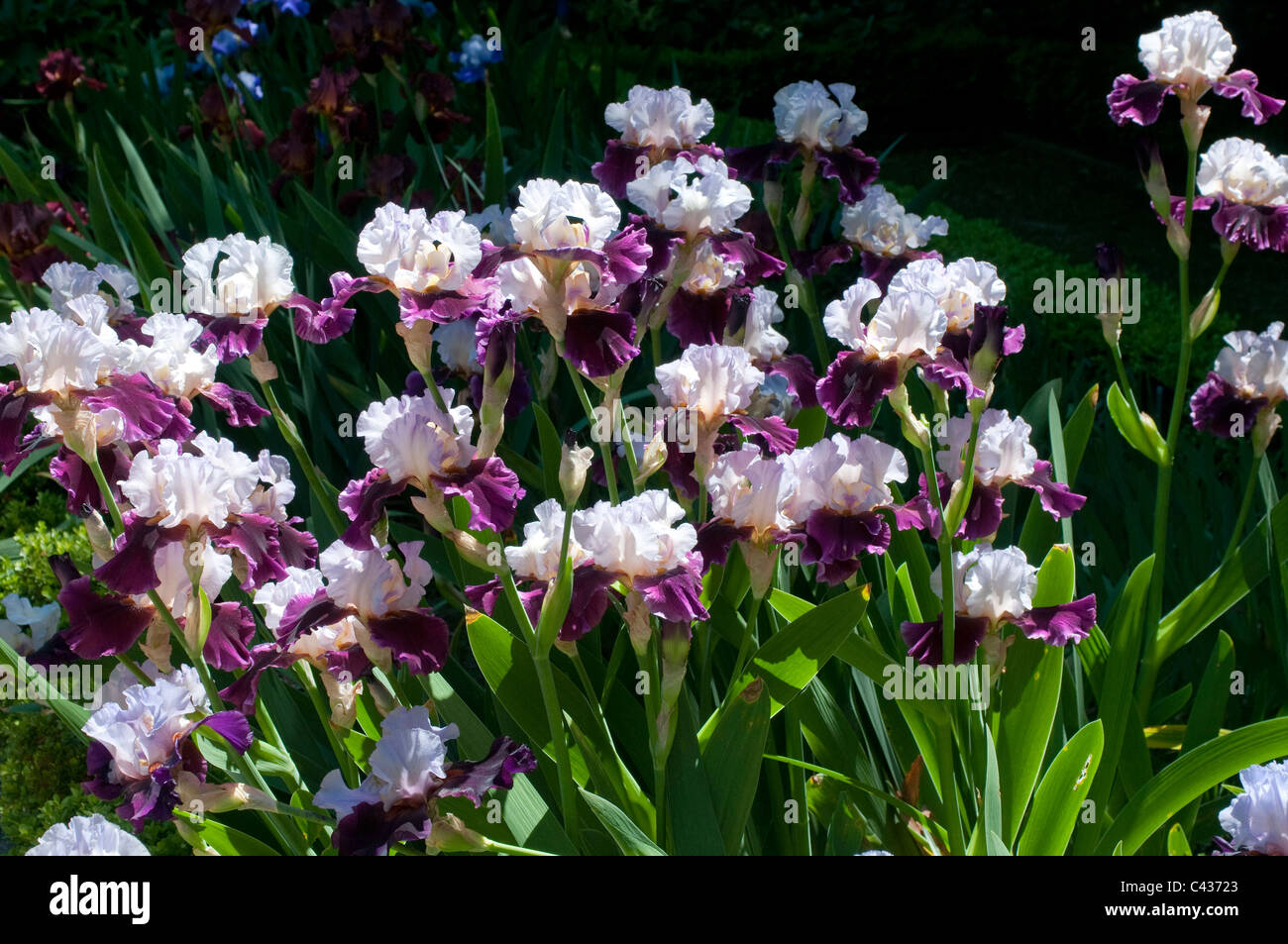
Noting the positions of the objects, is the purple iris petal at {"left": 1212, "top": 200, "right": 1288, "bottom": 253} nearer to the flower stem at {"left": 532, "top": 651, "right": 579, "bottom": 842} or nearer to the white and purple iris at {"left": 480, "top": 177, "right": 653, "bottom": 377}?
the white and purple iris at {"left": 480, "top": 177, "right": 653, "bottom": 377}

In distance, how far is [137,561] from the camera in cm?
139

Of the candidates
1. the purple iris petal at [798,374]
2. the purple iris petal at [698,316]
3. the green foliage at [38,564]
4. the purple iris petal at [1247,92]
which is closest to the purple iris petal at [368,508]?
the purple iris petal at [698,316]

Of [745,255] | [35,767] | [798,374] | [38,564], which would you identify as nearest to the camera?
[745,255]

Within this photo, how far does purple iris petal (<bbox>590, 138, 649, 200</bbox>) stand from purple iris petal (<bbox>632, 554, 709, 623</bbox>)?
869 millimetres

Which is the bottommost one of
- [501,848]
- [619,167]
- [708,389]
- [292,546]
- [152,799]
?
[501,848]

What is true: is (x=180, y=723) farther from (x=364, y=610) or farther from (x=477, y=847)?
(x=477, y=847)

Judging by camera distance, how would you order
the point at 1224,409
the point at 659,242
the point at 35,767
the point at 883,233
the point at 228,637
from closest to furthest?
the point at 228,637
the point at 659,242
the point at 1224,409
the point at 883,233
the point at 35,767

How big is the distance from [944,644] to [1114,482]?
5.03 feet

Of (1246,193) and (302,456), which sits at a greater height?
(1246,193)

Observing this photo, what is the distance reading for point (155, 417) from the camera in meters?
1.50

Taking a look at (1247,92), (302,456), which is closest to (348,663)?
(302,456)

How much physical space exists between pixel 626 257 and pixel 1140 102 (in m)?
1.12

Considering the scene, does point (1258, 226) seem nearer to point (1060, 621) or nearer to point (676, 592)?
point (1060, 621)
